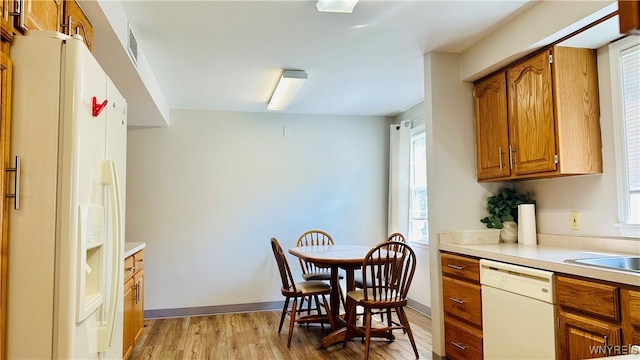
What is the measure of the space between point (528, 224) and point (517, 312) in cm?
90

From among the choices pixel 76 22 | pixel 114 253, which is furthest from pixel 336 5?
pixel 114 253

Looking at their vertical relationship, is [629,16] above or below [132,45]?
below

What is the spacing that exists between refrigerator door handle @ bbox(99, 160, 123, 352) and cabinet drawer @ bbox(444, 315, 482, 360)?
210 centimetres

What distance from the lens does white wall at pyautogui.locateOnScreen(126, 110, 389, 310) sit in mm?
4633

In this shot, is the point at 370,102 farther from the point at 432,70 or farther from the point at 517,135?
the point at 517,135

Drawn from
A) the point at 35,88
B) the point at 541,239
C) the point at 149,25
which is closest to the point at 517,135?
the point at 541,239

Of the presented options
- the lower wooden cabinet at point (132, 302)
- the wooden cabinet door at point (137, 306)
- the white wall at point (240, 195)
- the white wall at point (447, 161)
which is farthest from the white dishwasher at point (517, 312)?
the white wall at point (240, 195)

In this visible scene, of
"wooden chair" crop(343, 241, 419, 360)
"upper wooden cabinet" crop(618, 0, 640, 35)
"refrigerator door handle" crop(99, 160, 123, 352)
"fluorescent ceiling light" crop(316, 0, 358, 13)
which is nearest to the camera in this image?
"upper wooden cabinet" crop(618, 0, 640, 35)

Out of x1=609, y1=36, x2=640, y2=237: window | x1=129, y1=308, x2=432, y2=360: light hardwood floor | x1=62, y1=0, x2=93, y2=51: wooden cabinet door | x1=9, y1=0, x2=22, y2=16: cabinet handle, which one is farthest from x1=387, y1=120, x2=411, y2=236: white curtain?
x1=9, y1=0, x2=22, y2=16: cabinet handle

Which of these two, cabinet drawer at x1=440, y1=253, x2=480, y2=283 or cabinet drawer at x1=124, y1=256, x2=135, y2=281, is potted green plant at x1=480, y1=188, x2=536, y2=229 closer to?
cabinet drawer at x1=440, y1=253, x2=480, y2=283

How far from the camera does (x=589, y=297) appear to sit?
6.00 feet

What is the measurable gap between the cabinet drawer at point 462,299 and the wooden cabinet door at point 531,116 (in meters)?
0.86

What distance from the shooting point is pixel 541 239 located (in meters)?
2.94

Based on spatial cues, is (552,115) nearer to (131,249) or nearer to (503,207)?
(503,207)
